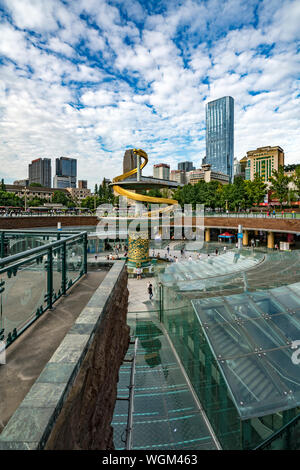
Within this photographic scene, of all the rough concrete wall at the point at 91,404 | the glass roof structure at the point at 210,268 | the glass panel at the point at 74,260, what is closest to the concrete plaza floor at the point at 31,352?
the rough concrete wall at the point at 91,404

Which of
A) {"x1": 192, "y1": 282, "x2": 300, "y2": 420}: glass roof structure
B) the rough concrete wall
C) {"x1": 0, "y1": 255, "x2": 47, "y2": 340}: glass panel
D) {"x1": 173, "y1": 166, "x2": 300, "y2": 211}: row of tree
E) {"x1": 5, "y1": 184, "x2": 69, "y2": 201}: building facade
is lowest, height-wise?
{"x1": 192, "y1": 282, "x2": 300, "y2": 420}: glass roof structure

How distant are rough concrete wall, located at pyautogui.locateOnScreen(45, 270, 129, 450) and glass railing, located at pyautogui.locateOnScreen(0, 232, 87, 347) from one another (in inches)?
41.5

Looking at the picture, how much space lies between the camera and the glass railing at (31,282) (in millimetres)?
3043

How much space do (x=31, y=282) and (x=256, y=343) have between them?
6072mm

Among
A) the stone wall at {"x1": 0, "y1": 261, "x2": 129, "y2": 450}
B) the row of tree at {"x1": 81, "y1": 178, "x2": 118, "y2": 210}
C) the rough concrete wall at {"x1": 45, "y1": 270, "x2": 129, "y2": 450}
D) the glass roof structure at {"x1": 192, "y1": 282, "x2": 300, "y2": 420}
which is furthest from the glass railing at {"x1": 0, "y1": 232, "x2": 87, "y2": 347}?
the row of tree at {"x1": 81, "y1": 178, "x2": 118, "y2": 210}

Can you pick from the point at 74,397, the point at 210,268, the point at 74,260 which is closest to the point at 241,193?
the point at 210,268

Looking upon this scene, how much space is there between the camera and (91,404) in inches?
118

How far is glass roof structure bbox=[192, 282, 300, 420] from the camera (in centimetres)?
566

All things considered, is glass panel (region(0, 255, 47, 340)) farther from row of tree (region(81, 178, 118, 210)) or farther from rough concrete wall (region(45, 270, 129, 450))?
row of tree (region(81, 178, 118, 210))

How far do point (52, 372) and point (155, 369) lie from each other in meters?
7.92

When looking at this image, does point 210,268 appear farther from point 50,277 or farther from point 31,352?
point 31,352

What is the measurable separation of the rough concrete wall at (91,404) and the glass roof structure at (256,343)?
10.8 ft
